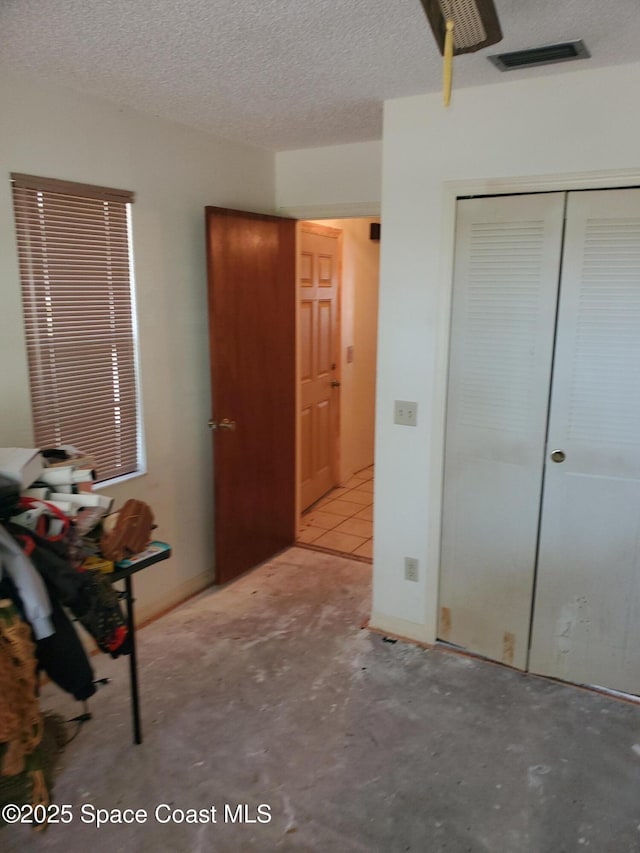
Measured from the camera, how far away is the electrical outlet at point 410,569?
2.95m

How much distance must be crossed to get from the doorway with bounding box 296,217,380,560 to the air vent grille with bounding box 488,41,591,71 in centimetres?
188

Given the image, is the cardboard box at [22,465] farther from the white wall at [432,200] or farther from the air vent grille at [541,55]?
the air vent grille at [541,55]

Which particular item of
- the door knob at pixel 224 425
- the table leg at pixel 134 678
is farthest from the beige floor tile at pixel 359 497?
the table leg at pixel 134 678

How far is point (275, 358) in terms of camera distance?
3.75 meters

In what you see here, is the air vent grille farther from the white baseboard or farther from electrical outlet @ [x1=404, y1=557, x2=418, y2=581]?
the white baseboard

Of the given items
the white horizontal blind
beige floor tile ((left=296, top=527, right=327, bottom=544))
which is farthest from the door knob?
beige floor tile ((left=296, top=527, right=327, bottom=544))

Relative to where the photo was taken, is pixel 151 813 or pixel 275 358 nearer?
pixel 151 813

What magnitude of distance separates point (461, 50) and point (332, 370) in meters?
3.33

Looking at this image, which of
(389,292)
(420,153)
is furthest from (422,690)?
(420,153)

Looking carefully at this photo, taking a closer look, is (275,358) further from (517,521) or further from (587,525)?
(587,525)

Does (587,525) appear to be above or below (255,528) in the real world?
above

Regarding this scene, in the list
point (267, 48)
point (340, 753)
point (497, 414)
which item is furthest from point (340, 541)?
point (267, 48)

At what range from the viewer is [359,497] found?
196 inches

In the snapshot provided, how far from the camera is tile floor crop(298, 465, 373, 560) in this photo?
410cm
